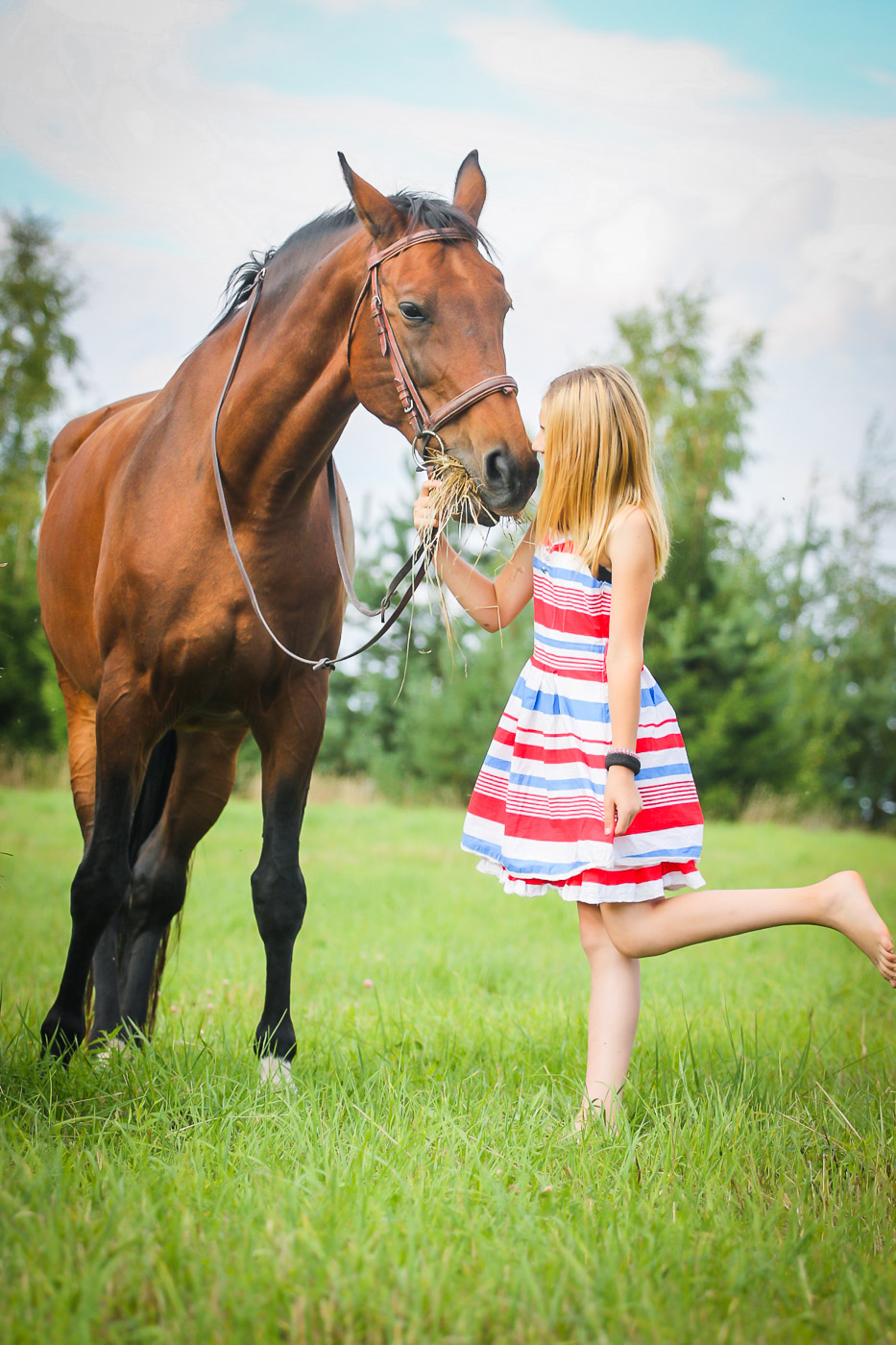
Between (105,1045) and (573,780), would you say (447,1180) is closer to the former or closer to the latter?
(573,780)

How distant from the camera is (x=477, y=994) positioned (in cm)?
408

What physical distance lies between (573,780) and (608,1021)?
2.04ft

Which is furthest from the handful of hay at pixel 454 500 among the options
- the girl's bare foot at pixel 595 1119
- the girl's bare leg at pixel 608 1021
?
the girl's bare foot at pixel 595 1119

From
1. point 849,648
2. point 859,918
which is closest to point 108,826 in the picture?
point 859,918

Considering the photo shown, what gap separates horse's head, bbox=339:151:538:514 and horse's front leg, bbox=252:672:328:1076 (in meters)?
0.95

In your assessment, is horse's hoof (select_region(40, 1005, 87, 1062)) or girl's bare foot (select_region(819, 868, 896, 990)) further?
horse's hoof (select_region(40, 1005, 87, 1062))

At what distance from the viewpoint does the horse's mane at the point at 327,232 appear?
2.43m

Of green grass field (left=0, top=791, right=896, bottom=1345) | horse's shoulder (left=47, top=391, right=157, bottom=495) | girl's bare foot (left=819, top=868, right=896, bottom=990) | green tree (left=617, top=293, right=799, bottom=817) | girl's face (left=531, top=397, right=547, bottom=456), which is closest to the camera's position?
green grass field (left=0, top=791, right=896, bottom=1345)

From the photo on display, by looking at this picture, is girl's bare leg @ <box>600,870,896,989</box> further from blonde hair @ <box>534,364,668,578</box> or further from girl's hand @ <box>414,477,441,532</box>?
girl's hand @ <box>414,477,441,532</box>

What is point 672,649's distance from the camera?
13492 mm

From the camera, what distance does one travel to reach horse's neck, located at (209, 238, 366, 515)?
2586mm

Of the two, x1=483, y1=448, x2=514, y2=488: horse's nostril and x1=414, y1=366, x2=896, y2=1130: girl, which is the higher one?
x1=483, y1=448, x2=514, y2=488: horse's nostril

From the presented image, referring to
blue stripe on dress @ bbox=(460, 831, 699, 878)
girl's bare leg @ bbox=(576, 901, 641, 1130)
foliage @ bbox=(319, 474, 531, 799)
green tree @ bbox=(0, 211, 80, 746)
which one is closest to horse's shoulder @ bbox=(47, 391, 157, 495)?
blue stripe on dress @ bbox=(460, 831, 699, 878)

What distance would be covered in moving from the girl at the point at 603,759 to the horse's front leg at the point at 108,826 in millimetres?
1044
